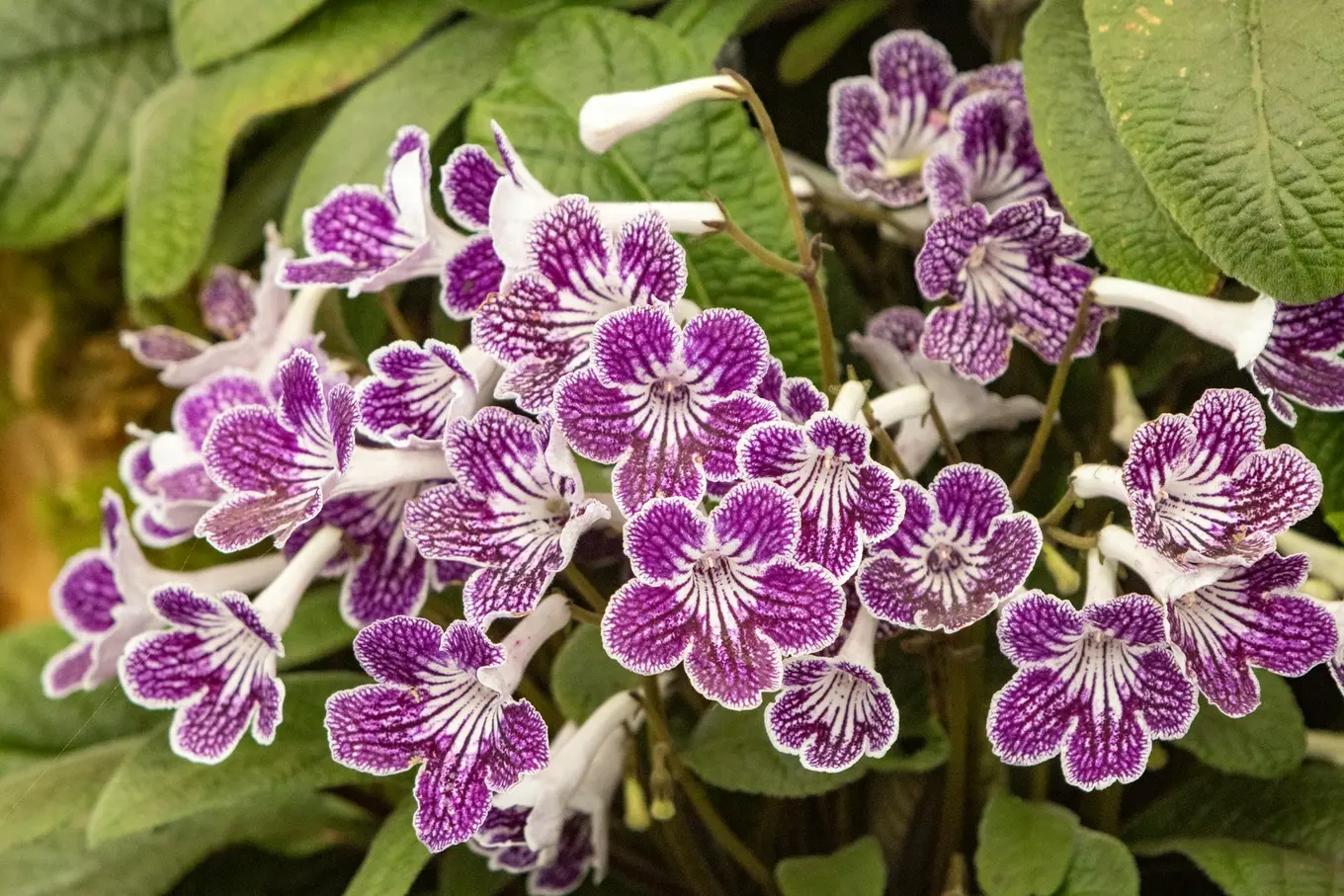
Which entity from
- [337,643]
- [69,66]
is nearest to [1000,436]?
[337,643]

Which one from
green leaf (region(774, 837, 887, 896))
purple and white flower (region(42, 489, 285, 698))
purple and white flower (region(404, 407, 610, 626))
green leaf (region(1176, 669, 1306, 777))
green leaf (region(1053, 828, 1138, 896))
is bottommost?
green leaf (region(774, 837, 887, 896))

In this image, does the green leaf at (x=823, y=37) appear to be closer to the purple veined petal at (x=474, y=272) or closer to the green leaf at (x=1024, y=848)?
the purple veined petal at (x=474, y=272)

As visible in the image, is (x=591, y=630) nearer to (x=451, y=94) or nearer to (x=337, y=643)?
(x=337, y=643)

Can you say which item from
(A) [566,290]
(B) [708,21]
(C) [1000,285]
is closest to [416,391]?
(A) [566,290]

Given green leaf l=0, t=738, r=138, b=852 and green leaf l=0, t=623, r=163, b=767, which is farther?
green leaf l=0, t=623, r=163, b=767

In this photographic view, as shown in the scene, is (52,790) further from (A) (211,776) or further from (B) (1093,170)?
(B) (1093,170)

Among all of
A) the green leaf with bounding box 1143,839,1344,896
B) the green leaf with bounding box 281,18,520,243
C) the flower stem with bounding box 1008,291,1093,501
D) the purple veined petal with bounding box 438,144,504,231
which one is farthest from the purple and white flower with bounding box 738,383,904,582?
the green leaf with bounding box 281,18,520,243

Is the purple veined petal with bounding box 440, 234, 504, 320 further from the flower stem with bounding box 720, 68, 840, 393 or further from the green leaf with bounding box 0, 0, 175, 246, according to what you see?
the green leaf with bounding box 0, 0, 175, 246
